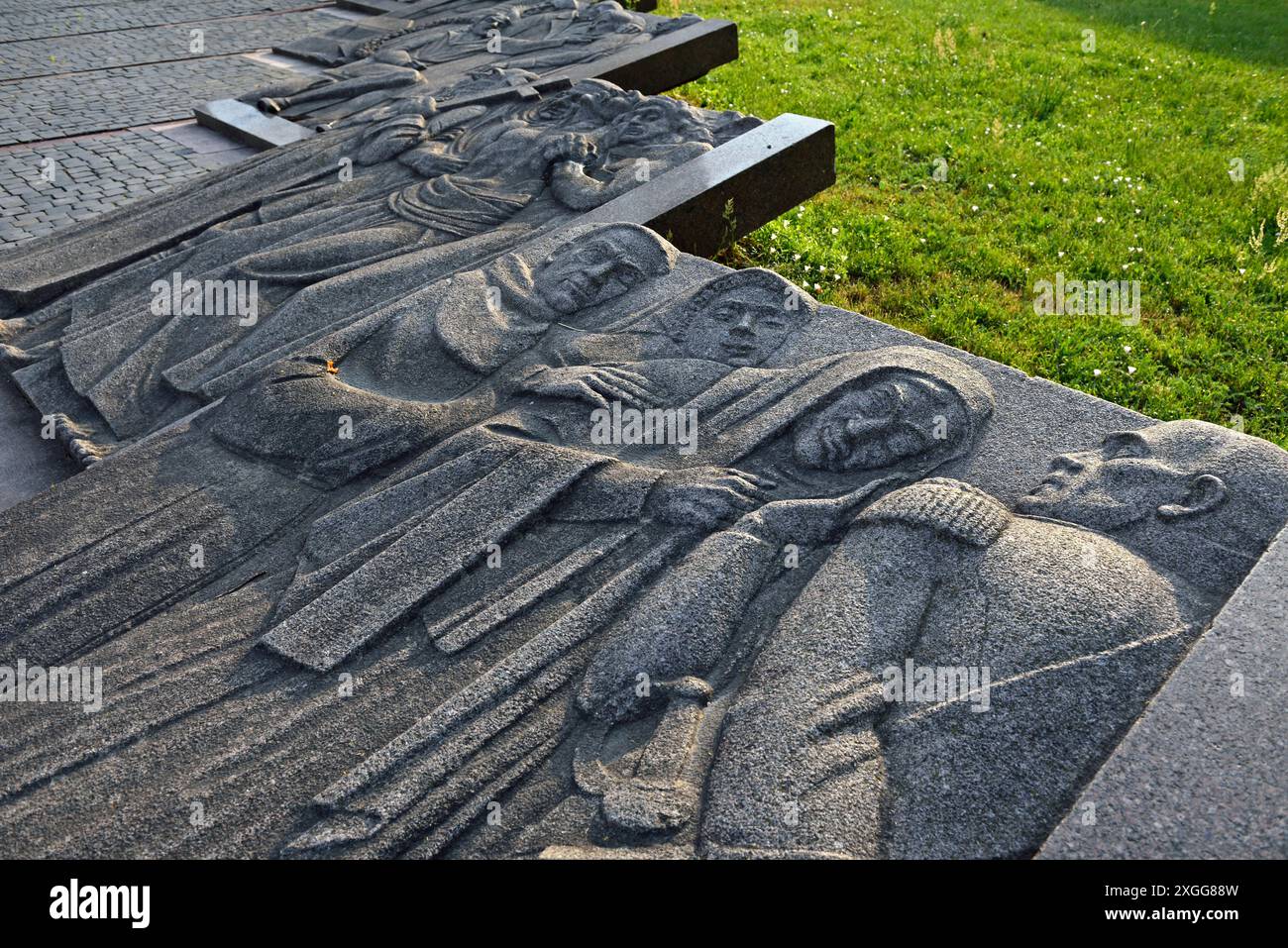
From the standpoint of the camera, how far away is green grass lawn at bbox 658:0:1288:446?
19.4ft

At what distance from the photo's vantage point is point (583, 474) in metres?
3.66

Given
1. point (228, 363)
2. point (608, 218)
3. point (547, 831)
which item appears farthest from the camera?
point (608, 218)

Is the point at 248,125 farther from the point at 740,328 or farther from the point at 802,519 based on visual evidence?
the point at 802,519

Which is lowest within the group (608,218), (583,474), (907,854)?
(907,854)

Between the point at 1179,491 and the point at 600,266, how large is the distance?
2.79 meters

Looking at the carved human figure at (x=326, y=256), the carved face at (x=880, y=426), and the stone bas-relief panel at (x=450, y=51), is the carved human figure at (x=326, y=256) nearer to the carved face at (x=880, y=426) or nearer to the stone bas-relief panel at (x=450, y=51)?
the stone bas-relief panel at (x=450, y=51)

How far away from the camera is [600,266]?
4.88m

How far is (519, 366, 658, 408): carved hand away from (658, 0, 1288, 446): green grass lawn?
110 inches

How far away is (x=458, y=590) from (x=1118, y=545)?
6.97 feet

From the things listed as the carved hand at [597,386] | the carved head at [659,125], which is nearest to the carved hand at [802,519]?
the carved hand at [597,386]

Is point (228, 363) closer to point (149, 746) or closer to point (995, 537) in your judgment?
point (149, 746)

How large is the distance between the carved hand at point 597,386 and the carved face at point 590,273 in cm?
67

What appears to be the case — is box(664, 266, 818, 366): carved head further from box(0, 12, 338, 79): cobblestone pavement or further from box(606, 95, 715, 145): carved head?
box(0, 12, 338, 79): cobblestone pavement
